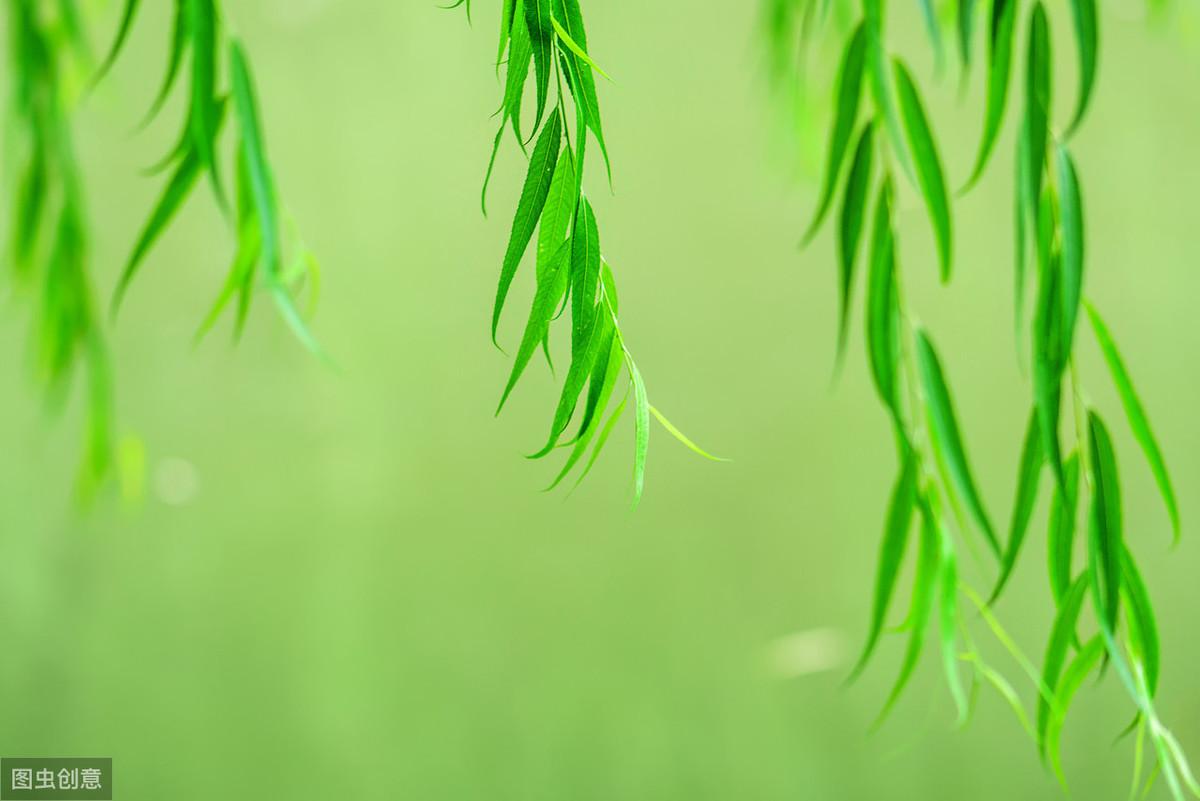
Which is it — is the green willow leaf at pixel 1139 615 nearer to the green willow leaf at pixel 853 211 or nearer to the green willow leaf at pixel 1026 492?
the green willow leaf at pixel 1026 492

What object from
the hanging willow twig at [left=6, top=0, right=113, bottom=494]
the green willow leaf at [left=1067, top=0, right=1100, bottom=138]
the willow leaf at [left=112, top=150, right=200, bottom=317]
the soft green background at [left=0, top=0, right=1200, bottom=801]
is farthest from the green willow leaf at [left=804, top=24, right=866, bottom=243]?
the soft green background at [left=0, top=0, right=1200, bottom=801]

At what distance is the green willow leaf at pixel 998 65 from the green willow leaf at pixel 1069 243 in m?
0.03

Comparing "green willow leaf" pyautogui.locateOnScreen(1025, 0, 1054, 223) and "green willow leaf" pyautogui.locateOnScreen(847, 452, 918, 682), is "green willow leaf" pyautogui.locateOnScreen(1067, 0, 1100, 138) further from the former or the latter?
"green willow leaf" pyautogui.locateOnScreen(847, 452, 918, 682)

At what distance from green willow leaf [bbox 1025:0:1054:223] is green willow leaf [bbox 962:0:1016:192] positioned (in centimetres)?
1

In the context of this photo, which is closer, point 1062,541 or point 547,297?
point 547,297

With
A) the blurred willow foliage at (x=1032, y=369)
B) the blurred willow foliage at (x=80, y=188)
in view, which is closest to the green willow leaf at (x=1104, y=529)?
the blurred willow foliage at (x=1032, y=369)

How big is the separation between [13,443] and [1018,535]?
1.42 metres

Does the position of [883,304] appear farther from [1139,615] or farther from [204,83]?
[204,83]

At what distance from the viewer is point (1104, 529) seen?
0.55 meters

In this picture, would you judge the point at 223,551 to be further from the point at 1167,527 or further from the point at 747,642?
the point at 1167,527

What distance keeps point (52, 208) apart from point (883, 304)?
63cm

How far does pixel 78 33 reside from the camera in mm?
860

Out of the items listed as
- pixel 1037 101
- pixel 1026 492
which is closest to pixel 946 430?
pixel 1026 492

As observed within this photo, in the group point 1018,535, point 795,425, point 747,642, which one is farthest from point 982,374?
point 1018,535
